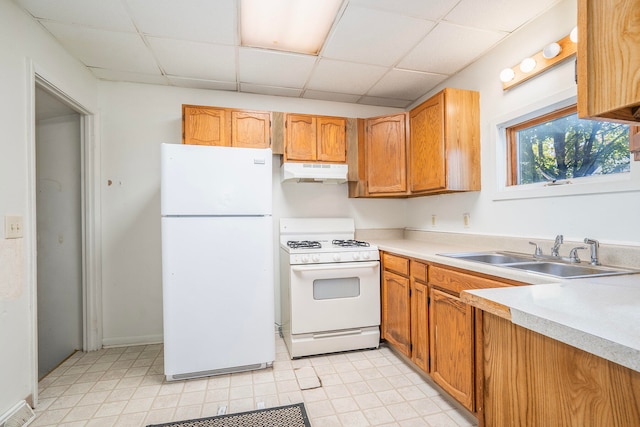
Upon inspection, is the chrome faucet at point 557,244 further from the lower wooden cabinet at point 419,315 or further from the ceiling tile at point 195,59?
the ceiling tile at point 195,59

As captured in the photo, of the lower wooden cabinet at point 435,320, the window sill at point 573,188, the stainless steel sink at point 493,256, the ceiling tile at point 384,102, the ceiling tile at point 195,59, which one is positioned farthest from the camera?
the ceiling tile at point 384,102

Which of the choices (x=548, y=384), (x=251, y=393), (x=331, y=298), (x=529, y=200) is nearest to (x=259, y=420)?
(x=251, y=393)

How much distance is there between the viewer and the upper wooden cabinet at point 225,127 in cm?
251

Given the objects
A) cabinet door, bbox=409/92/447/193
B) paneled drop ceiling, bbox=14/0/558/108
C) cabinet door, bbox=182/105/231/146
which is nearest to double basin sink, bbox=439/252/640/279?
cabinet door, bbox=409/92/447/193

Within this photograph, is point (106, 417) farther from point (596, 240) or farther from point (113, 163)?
point (596, 240)

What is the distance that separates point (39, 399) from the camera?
1830mm

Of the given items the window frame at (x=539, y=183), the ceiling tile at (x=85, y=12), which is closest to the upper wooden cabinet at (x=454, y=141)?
the window frame at (x=539, y=183)

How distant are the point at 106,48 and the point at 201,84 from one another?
2.39 feet

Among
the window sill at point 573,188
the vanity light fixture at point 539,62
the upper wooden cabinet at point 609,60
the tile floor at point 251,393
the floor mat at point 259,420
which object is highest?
the vanity light fixture at point 539,62

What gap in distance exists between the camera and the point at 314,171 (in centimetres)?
269

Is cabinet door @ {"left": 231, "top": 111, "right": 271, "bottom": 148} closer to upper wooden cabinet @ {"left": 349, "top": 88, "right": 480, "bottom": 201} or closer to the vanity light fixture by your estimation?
upper wooden cabinet @ {"left": 349, "top": 88, "right": 480, "bottom": 201}

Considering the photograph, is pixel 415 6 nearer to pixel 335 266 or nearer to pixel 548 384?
pixel 335 266

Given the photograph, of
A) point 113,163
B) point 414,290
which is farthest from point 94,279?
point 414,290

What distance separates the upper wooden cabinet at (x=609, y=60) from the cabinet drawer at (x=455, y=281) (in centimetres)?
89
